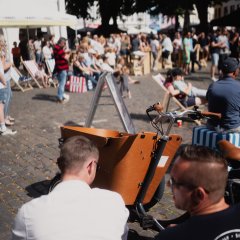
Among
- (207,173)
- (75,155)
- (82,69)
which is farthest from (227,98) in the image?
(82,69)

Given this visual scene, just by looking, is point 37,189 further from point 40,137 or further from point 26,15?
point 26,15

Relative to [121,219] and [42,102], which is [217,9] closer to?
[42,102]

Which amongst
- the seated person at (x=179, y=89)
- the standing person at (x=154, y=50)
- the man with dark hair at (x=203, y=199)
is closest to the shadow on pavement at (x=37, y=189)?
the man with dark hair at (x=203, y=199)

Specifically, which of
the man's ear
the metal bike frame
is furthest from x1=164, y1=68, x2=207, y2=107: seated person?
the man's ear

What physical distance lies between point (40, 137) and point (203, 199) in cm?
573

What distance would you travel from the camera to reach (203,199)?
1.80m

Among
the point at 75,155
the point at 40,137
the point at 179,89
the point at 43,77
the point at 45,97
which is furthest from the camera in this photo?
the point at 43,77

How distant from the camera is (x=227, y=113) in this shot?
4.97m

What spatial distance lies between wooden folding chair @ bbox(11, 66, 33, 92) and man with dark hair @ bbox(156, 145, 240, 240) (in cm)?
1086

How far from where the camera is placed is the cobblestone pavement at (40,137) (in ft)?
15.0

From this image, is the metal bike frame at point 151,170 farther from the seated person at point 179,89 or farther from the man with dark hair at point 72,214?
the seated person at point 179,89

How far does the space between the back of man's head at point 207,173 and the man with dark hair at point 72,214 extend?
54cm

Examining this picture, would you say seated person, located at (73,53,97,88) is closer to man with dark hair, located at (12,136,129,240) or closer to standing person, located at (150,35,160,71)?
standing person, located at (150,35,160,71)

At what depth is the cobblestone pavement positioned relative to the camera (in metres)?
4.57
